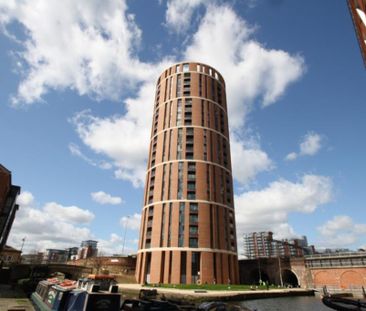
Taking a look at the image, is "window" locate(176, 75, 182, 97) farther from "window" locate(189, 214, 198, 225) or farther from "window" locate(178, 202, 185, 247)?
Result: "window" locate(189, 214, 198, 225)

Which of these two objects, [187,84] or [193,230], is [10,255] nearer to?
[193,230]

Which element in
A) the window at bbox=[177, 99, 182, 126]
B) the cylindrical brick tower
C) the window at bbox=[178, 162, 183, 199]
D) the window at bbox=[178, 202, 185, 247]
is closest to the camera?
the cylindrical brick tower

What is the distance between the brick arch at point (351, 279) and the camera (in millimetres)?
57406

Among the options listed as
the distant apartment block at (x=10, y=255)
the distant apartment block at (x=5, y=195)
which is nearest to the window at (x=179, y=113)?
the distant apartment block at (x=5, y=195)

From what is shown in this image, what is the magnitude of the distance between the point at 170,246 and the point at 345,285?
133ft

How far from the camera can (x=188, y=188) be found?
66.3 m

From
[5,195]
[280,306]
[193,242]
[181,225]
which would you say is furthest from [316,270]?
[5,195]

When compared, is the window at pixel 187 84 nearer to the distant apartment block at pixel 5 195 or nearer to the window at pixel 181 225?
the window at pixel 181 225

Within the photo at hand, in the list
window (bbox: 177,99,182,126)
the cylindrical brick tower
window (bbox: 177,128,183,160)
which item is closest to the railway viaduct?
the cylindrical brick tower

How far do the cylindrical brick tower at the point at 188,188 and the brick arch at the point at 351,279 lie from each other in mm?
24065

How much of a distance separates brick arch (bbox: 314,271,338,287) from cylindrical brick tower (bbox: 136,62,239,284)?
1969 centimetres

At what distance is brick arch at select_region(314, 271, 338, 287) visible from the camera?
203 feet

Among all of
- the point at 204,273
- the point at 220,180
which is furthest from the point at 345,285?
the point at 220,180

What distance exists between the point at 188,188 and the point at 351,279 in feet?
138
